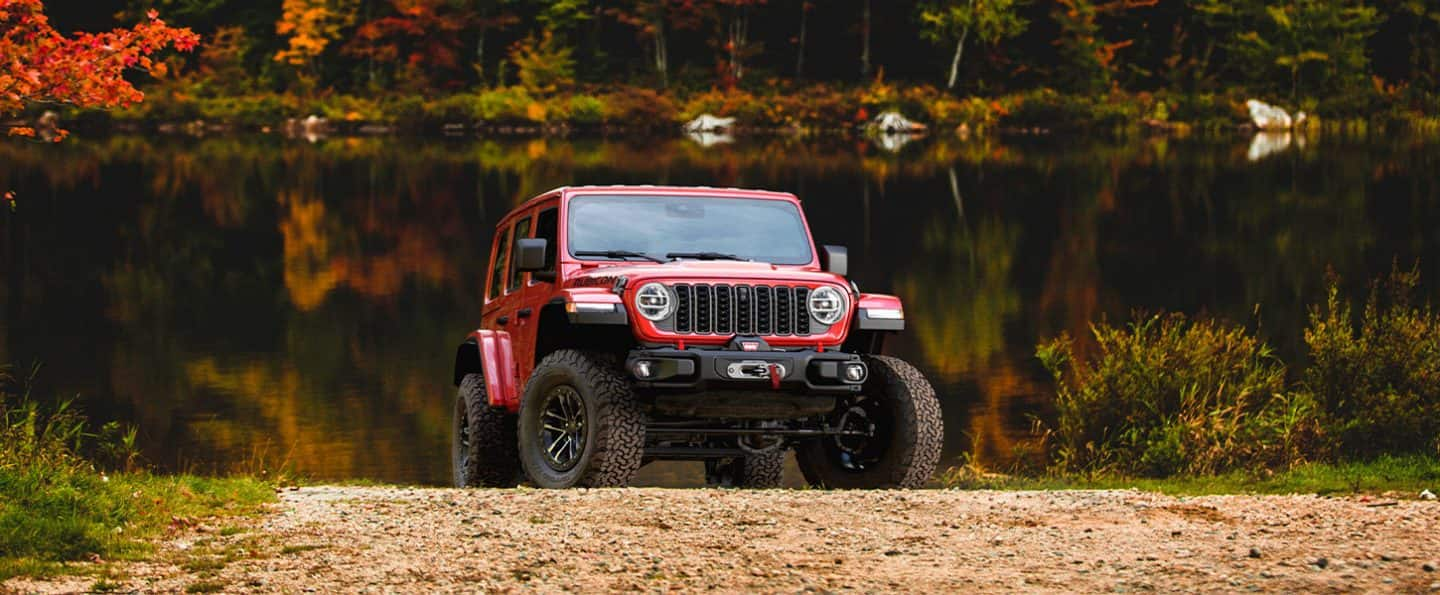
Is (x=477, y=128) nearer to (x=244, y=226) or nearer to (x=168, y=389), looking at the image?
(x=244, y=226)

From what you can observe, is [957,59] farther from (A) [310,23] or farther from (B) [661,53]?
(A) [310,23]

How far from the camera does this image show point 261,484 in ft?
45.1

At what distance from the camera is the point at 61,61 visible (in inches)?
546

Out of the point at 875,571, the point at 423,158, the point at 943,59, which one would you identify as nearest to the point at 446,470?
the point at 875,571

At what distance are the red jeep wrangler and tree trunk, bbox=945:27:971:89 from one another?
2909 inches

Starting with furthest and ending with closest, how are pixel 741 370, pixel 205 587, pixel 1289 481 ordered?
pixel 1289 481 < pixel 741 370 < pixel 205 587

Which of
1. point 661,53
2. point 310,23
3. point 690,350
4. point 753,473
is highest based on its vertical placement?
point 690,350

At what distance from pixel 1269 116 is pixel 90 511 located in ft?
280

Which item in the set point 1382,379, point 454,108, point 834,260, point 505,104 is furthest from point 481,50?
point 834,260

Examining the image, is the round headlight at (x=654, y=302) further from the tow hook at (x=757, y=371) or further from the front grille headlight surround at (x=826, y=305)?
the front grille headlight surround at (x=826, y=305)

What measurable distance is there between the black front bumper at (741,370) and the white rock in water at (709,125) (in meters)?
78.2

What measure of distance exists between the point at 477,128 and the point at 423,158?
63.5 feet

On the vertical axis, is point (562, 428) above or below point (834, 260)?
below

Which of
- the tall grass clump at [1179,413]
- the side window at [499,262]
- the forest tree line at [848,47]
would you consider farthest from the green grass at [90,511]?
the forest tree line at [848,47]
